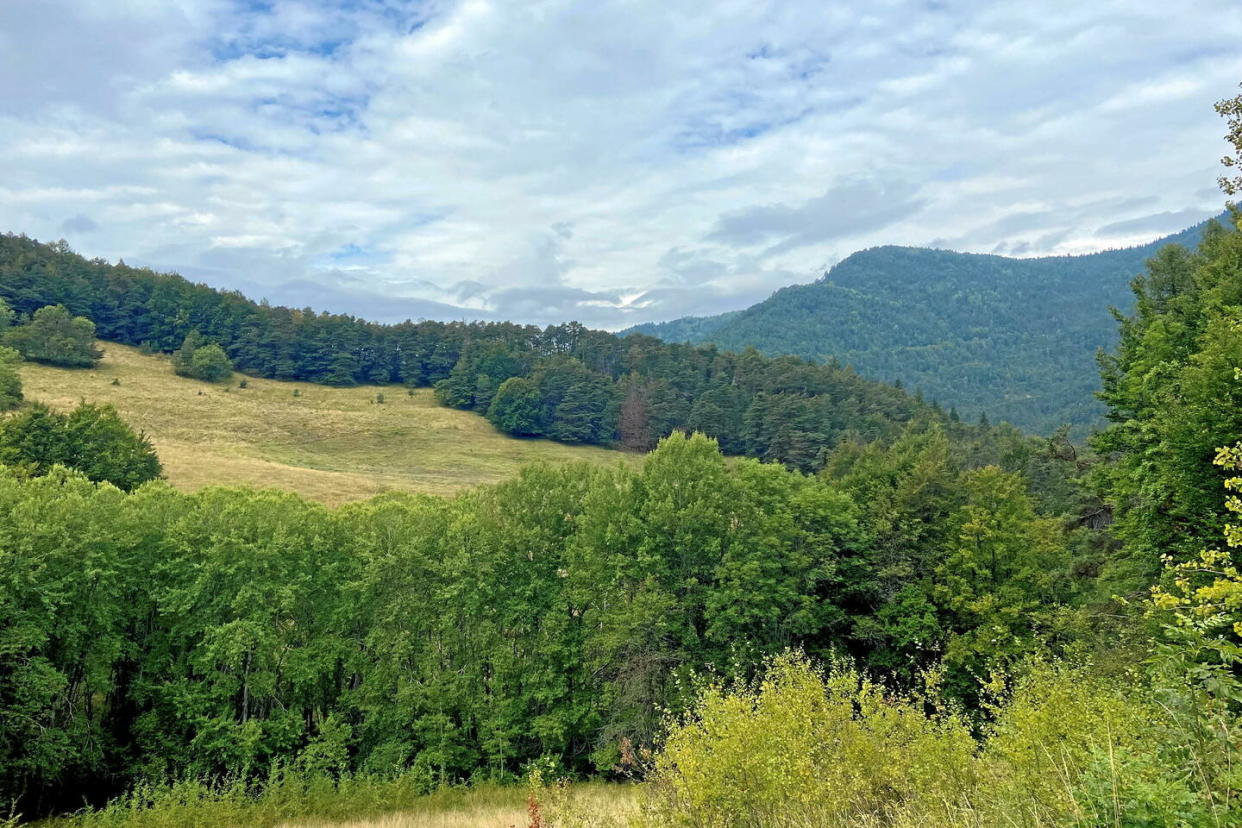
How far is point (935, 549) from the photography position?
1275 inches

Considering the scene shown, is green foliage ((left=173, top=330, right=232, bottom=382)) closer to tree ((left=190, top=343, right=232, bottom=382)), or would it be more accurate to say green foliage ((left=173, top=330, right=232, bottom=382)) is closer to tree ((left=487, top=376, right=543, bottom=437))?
tree ((left=190, top=343, right=232, bottom=382))

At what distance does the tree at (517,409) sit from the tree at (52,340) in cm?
6045

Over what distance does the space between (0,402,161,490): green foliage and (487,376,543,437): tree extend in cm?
6069

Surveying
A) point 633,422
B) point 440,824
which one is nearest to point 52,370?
point 633,422

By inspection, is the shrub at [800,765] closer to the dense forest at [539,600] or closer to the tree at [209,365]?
the dense forest at [539,600]

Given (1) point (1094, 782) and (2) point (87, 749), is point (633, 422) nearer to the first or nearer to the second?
(2) point (87, 749)

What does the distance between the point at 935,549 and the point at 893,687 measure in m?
6.92

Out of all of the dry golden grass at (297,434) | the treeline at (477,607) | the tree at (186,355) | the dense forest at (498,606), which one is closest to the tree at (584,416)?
the dry golden grass at (297,434)

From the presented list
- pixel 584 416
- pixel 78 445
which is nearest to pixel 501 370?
pixel 584 416

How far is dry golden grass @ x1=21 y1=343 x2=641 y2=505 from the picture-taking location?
7044 centimetres

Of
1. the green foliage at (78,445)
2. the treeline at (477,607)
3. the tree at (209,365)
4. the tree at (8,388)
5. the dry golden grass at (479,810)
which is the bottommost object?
the dry golden grass at (479,810)

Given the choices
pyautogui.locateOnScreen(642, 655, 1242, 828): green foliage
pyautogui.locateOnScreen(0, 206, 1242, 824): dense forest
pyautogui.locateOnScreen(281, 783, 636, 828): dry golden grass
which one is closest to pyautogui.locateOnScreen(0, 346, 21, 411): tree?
pyautogui.locateOnScreen(0, 206, 1242, 824): dense forest

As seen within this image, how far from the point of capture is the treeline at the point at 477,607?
2795cm

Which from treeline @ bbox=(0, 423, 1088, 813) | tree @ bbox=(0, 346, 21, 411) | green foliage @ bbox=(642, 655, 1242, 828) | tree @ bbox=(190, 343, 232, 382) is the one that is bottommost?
treeline @ bbox=(0, 423, 1088, 813)
